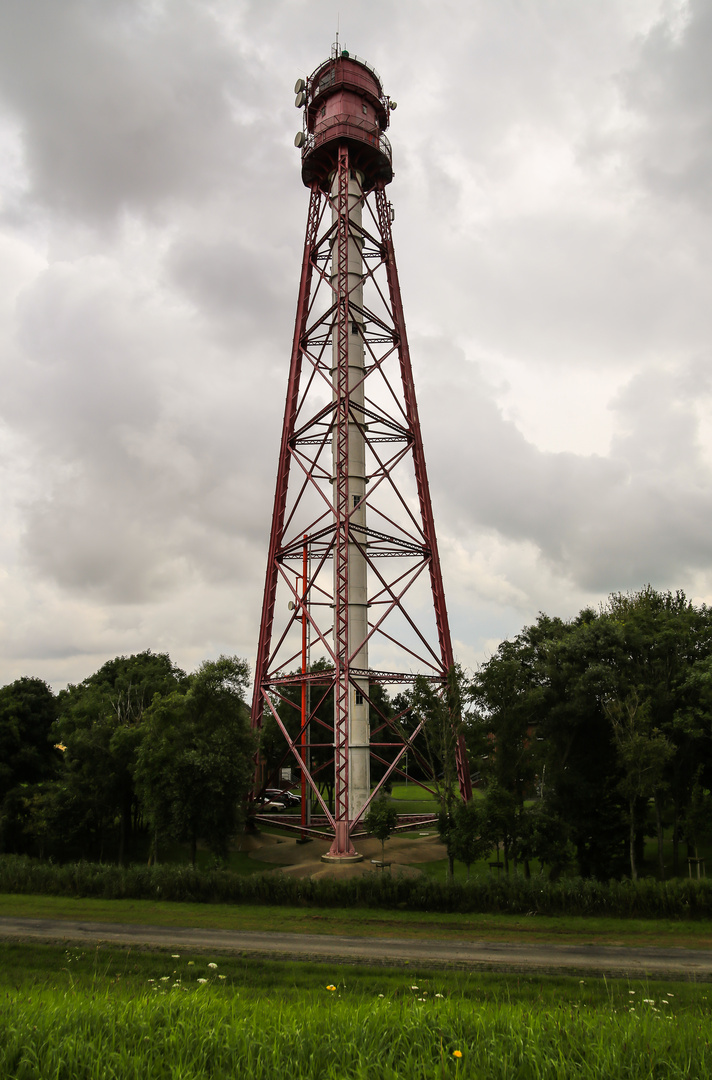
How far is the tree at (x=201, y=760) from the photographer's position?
24484 millimetres

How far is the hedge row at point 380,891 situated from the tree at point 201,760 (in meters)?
2.32

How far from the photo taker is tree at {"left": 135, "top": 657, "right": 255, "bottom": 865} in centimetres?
2448

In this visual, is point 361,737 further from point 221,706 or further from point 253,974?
point 253,974

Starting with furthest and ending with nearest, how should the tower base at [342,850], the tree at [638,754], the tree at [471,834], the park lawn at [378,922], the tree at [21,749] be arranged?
the tree at [21,749] < the tower base at [342,850] < the tree at [638,754] < the tree at [471,834] < the park lawn at [378,922]

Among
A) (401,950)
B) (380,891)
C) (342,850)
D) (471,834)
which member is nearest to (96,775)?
(342,850)

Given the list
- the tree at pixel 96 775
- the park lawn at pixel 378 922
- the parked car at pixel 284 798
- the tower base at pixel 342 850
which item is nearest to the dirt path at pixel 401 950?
the park lawn at pixel 378 922

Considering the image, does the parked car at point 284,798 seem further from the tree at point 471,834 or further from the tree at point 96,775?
the tree at point 471,834

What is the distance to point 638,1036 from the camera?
5.87 meters

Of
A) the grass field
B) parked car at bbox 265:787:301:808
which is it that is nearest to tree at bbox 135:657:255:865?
the grass field

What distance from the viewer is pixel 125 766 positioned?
30.4 meters

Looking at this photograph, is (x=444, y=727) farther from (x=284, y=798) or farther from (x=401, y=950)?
(x=284, y=798)

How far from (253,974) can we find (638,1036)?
32.3 feet

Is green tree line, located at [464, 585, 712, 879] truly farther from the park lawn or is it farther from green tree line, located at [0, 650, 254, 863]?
green tree line, located at [0, 650, 254, 863]

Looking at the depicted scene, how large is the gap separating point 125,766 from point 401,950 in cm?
1858
